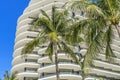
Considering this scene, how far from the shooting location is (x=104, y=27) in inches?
1174

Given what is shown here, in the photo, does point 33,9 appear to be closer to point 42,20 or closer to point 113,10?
point 42,20

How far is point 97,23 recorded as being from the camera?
28953 mm

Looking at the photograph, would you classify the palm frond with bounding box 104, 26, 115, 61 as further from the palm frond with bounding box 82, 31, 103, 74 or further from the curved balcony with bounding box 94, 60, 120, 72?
the curved balcony with bounding box 94, 60, 120, 72

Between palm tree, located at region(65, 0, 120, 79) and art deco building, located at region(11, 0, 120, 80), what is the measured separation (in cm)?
7096

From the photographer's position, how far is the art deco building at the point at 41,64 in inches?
4195

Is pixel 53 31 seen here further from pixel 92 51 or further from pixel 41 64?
pixel 41 64

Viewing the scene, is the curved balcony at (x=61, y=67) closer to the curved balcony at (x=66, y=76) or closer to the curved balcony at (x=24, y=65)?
the curved balcony at (x=66, y=76)

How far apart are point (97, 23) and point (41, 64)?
279ft

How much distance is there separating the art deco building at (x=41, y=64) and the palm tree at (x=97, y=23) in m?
71.0

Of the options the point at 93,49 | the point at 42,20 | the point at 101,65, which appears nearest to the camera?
the point at 93,49

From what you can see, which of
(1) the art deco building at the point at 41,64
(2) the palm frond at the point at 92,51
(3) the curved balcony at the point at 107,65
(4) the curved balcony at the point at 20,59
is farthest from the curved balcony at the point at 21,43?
(2) the palm frond at the point at 92,51

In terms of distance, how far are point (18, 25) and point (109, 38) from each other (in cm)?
10195

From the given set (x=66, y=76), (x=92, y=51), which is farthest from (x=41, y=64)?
(x=92, y=51)

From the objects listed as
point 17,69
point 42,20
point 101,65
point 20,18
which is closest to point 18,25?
point 20,18
